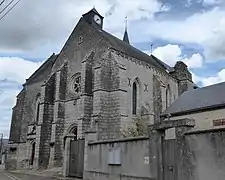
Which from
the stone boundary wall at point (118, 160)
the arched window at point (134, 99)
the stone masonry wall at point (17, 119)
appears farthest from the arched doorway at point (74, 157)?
the stone masonry wall at point (17, 119)

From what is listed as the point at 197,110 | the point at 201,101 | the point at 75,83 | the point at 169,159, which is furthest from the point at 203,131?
the point at 75,83

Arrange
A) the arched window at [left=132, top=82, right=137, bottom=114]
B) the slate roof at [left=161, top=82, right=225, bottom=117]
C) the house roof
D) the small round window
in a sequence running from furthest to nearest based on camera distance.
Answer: the small round window < the house roof < the arched window at [left=132, top=82, right=137, bottom=114] < the slate roof at [left=161, top=82, right=225, bottom=117]

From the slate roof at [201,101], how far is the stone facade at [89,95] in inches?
218

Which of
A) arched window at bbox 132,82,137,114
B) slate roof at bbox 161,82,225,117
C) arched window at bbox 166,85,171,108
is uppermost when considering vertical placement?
arched window at bbox 166,85,171,108

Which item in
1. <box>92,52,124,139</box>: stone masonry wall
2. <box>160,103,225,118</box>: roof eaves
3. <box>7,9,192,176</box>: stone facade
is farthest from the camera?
<box>7,9,192,176</box>: stone facade

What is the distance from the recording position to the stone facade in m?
20.7

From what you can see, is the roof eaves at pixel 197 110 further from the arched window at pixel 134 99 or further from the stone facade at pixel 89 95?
the arched window at pixel 134 99

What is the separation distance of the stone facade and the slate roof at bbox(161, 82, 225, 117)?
553 cm

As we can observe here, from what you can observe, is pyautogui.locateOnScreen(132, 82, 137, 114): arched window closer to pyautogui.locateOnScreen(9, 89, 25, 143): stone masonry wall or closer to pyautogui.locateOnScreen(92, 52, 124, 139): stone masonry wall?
pyautogui.locateOnScreen(92, 52, 124, 139): stone masonry wall

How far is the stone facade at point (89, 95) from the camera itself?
20.7 m

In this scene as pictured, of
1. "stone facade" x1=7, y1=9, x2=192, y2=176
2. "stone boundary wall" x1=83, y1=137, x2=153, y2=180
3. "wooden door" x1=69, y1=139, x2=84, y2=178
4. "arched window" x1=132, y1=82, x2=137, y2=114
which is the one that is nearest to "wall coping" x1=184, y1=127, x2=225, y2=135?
"stone boundary wall" x1=83, y1=137, x2=153, y2=180

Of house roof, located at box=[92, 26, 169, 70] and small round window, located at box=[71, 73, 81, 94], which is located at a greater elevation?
house roof, located at box=[92, 26, 169, 70]

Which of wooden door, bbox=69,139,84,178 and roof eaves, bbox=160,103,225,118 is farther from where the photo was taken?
wooden door, bbox=69,139,84,178

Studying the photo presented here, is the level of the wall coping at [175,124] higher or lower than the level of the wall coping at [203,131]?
higher
